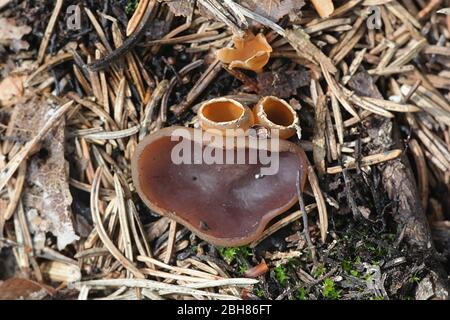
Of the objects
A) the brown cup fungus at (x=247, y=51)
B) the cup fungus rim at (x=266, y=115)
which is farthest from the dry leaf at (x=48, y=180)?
the cup fungus rim at (x=266, y=115)

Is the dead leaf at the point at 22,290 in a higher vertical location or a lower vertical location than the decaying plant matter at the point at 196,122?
lower

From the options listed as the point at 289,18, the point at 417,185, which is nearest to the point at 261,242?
the point at 417,185

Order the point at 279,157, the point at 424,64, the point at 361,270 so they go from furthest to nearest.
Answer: the point at 424,64 → the point at 279,157 → the point at 361,270

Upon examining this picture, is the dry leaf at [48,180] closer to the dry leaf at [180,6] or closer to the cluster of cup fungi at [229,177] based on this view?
the cluster of cup fungi at [229,177]

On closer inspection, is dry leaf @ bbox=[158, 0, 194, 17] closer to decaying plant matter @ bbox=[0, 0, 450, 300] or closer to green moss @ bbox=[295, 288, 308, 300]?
decaying plant matter @ bbox=[0, 0, 450, 300]

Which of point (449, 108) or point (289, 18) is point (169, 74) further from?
point (449, 108)

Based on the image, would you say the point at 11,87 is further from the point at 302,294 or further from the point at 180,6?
the point at 302,294

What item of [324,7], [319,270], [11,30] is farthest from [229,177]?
[11,30]
